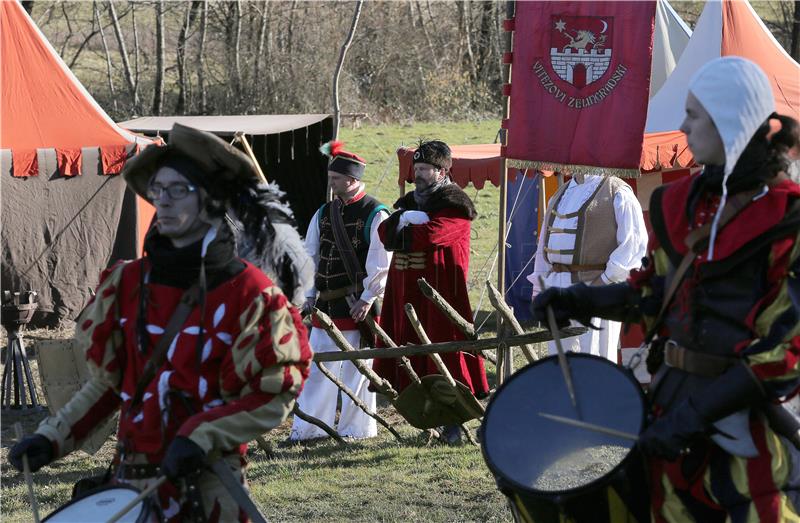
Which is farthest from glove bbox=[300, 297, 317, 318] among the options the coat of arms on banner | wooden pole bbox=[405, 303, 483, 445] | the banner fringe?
the coat of arms on banner

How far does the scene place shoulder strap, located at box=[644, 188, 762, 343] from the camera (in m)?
2.86

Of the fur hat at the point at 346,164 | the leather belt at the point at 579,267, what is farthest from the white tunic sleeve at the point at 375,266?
the leather belt at the point at 579,267

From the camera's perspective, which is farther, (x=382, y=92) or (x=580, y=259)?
(x=382, y=92)

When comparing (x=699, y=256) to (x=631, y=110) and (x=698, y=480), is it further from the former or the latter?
(x=631, y=110)

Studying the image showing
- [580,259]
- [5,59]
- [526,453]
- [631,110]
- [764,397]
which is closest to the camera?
[764,397]

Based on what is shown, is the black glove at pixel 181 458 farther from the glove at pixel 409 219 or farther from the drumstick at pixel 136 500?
the glove at pixel 409 219

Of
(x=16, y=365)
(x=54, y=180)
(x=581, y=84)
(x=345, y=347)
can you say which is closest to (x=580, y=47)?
(x=581, y=84)

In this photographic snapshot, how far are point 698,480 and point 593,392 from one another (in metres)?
0.34

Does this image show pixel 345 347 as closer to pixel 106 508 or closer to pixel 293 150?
pixel 106 508

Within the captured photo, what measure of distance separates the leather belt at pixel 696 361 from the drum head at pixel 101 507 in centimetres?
137

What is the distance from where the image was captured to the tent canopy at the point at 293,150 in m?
11.7

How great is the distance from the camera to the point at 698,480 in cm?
291

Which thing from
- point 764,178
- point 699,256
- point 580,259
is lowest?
point 580,259

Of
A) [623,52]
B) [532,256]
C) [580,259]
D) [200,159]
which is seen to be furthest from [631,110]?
[532,256]
